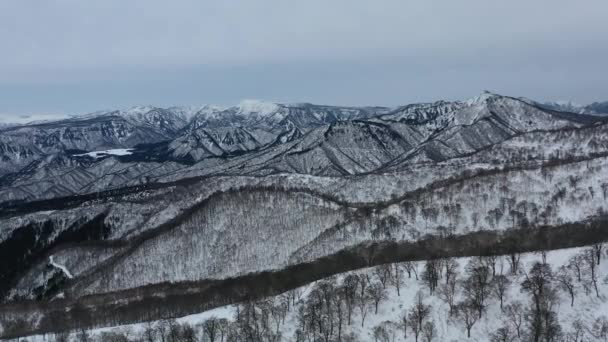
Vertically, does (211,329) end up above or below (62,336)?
above

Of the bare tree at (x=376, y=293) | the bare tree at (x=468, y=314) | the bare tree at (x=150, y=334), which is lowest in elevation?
the bare tree at (x=150, y=334)

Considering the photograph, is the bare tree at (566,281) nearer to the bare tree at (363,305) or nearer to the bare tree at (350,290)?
the bare tree at (363,305)

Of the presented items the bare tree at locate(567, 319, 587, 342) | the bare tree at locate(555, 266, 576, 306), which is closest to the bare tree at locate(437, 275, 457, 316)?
the bare tree at locate(555, 266, 576, 306)

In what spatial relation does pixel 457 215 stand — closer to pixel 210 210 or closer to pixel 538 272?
Result: pixel 538 272

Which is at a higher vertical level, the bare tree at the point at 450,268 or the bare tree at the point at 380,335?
the bare tree at the point at 450,268

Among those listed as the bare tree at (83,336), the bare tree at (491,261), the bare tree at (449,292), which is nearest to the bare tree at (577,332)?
the bare tree at (491,261)

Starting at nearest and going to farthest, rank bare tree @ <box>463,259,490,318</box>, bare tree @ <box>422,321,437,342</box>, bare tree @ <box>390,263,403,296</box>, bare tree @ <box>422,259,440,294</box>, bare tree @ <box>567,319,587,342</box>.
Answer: bare tree @ <box>567,319,587,342</box>, bare tree @ <box>422,321,437,342</box>, bare tree @ <box>463,259,490,318</box>, bare tree @ <box>422,259,440,294</box>, bare tree @ <box>390,263,403,296</box>

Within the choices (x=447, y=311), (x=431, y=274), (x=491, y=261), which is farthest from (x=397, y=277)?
(x=491, y=261)

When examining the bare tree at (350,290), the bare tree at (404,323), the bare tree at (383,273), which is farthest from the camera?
the bare tree at (383,273)

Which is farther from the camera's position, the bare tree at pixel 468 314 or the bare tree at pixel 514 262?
the bare tree at pixel 514 262

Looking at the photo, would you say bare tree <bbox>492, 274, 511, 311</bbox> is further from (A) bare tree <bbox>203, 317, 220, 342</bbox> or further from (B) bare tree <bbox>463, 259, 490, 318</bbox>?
(A) bare tree <bbox>203, 317, 220, 342</bbox>

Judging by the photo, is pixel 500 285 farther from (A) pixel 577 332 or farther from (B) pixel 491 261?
(A) pixel 577 332

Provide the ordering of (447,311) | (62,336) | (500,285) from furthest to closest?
(62,336) < (500,285) < (447,311)
